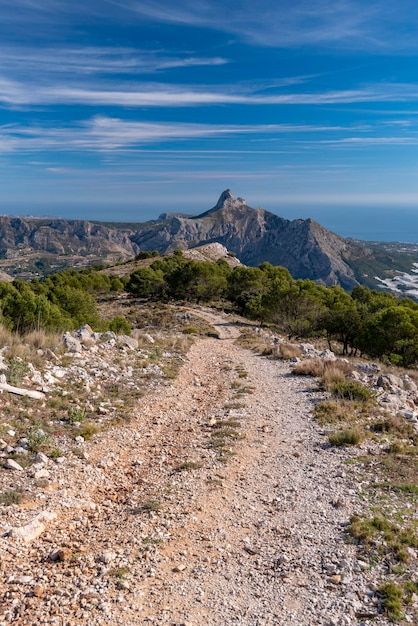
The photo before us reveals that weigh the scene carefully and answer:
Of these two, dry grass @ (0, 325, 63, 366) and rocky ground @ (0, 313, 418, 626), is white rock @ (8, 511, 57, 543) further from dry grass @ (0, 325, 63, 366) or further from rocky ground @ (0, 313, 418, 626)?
dry grass @ (0, 325, 63, 366)

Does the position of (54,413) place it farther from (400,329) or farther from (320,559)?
(400,329)

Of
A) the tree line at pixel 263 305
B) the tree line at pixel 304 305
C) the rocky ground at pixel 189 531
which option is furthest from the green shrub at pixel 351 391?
the tree line at pixel 304 305

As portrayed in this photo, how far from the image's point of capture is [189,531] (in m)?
7.64

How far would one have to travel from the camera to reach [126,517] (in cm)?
803

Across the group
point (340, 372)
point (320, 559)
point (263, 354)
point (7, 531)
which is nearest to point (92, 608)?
point (7, 531)

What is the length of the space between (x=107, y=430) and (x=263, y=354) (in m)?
17.0

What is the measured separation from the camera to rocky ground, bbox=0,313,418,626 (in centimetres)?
579

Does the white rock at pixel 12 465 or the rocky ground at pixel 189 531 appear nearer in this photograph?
the rocky ground at pixel 189 531

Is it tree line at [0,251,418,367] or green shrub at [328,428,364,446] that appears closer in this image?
green shrub at [328,428,364,446]

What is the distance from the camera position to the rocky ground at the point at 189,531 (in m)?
5.79

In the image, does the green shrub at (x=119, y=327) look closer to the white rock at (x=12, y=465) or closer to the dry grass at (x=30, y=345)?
the dry grass at (x=30, y=345)

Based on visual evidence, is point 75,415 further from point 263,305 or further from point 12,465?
point 263,305

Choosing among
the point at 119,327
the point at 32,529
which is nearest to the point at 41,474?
the point at 32,529

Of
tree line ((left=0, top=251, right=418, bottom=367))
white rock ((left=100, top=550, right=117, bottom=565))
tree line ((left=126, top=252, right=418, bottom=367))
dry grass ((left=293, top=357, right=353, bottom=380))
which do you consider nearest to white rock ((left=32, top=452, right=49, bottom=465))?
white rock ((left=100, top=550, right=117, bottom=565))
